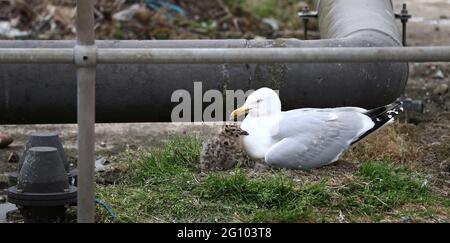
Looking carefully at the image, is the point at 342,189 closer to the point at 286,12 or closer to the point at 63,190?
the point at 63,190

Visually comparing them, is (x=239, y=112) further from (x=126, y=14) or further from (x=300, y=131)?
(x=126, y=14)

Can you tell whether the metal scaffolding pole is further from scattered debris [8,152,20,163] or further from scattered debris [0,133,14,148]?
scattered debris [0,133,14,148]

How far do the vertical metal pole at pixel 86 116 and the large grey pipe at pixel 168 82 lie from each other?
5.55ft

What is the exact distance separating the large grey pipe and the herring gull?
503 mm

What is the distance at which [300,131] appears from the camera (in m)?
5.07

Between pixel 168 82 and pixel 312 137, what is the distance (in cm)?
106

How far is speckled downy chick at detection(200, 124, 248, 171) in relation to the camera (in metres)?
5.07

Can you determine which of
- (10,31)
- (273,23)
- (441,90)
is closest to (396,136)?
(441,90)

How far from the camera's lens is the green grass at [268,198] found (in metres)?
4.49

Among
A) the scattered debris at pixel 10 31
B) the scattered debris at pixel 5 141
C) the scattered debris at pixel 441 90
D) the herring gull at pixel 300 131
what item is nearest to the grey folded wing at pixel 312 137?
the herring gull at pixel 300 131

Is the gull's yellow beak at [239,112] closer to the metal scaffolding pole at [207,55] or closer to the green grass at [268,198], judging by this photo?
the green grass at [268,198]

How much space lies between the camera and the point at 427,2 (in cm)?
1262
